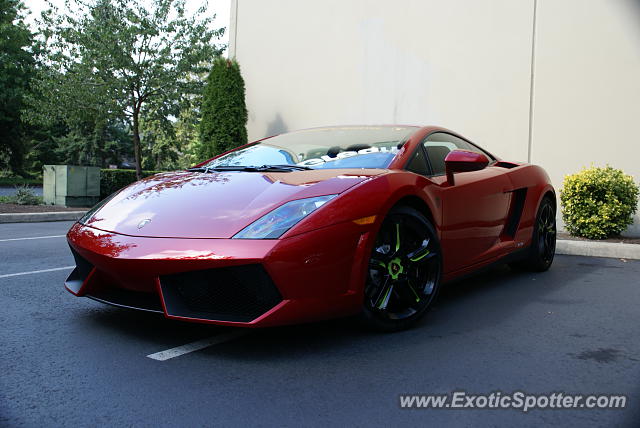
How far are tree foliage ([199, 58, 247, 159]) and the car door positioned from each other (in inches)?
296

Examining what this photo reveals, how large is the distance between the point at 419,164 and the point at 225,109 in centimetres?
813

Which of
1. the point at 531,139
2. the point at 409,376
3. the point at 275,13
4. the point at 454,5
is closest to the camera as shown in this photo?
the point at 409,376

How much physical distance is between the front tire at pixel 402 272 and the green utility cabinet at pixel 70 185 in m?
11.4

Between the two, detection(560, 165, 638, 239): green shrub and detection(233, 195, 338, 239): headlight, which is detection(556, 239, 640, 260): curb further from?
detection(233, 195, 338, 239): headlight

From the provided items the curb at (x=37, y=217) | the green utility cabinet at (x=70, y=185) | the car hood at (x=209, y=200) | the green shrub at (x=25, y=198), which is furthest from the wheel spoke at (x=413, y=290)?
the green shrub at (x=25, y=198)

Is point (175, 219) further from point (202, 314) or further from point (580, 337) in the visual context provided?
point (580, 337)

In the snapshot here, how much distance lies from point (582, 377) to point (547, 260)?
9.23 feet

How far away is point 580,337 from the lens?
10.2 feet

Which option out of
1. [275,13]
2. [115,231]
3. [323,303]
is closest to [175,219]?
[115,231]

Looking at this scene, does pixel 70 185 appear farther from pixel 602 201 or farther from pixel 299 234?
pixel 299 234

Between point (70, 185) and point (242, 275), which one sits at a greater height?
point (242, 275)

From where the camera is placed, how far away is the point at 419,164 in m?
3.55

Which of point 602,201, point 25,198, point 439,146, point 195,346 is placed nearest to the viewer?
point 195,346

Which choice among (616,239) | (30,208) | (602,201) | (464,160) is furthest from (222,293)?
(30,208)
